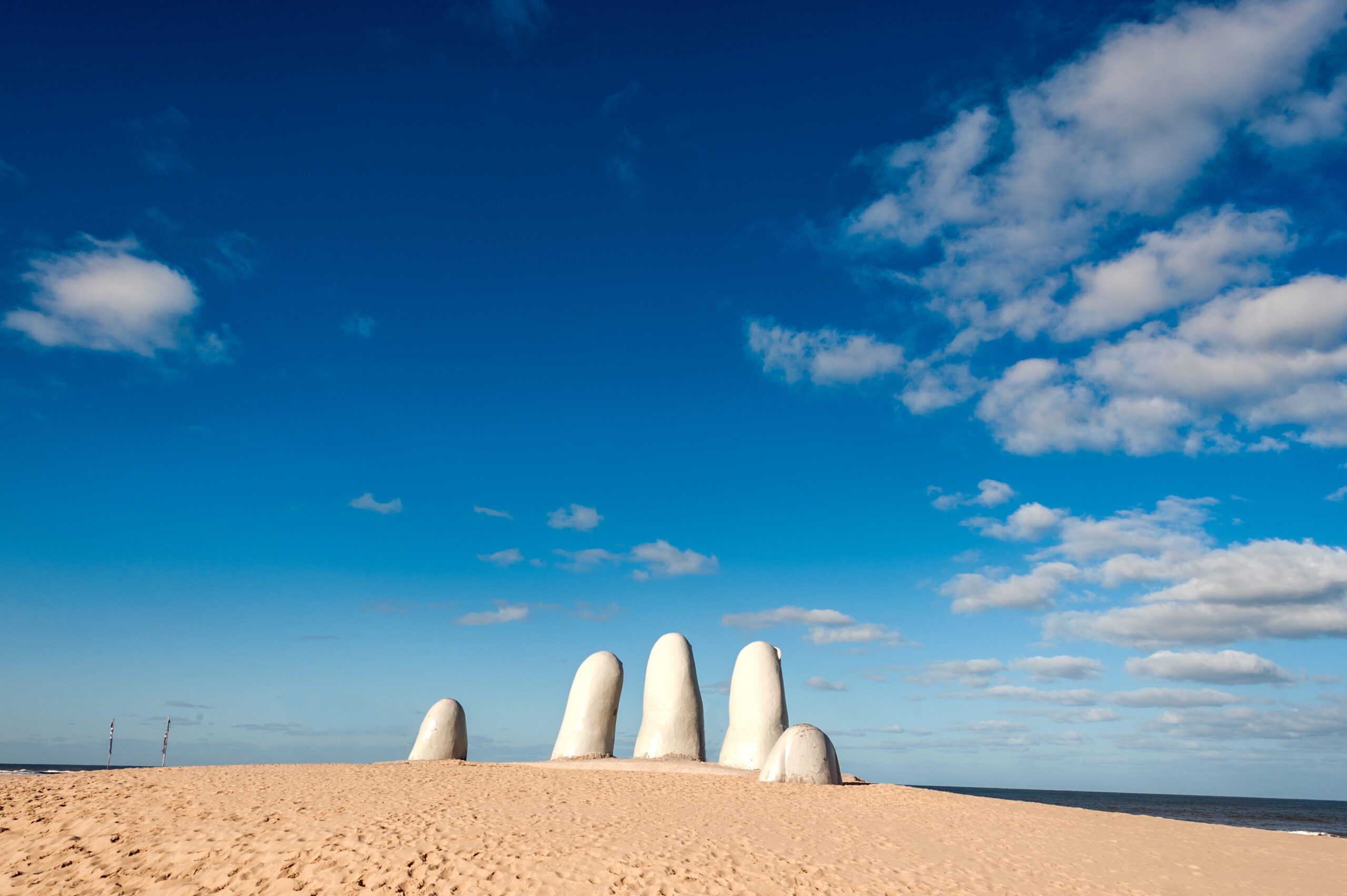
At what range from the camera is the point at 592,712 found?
21.4 metres

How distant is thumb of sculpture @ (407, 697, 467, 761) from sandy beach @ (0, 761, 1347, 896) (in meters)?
5.18

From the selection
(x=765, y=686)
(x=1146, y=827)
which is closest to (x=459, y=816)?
(x=765, y=686)

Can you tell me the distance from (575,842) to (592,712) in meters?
11.0

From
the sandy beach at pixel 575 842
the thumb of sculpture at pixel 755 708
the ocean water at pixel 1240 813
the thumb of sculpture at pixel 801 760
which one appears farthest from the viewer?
the ocean water at pixel 1240 813

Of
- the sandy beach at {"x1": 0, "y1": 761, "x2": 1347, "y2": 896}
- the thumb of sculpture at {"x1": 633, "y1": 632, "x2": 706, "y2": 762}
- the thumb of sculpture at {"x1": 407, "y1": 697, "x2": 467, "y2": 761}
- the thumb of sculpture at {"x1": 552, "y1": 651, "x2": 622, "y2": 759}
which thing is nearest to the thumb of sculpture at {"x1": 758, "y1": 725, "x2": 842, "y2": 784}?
the sandy beach at {"x1": 0, "y1": 761, "x2": 1347, "y2": 896}

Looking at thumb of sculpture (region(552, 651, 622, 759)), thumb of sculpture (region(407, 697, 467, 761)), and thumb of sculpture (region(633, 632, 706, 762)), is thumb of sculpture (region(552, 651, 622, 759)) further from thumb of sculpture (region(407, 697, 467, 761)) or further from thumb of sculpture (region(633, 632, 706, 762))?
thumb of sculpture (region(407, 697, 467, 761))

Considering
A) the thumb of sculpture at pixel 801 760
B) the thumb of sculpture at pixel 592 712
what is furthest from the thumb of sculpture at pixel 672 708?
the thumb of sculpture at pixel 801 760

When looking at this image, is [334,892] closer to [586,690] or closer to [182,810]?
[182,810]

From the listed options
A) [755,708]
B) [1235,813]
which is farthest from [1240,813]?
[755,708]

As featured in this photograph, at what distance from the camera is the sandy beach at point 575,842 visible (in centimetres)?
933

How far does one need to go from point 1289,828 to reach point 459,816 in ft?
144

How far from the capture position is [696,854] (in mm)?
10289

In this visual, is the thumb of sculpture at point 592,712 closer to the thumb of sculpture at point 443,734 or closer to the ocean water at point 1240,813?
the thumb of sculpture at point 443,734

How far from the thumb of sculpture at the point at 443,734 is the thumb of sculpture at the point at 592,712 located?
252 centimetres
